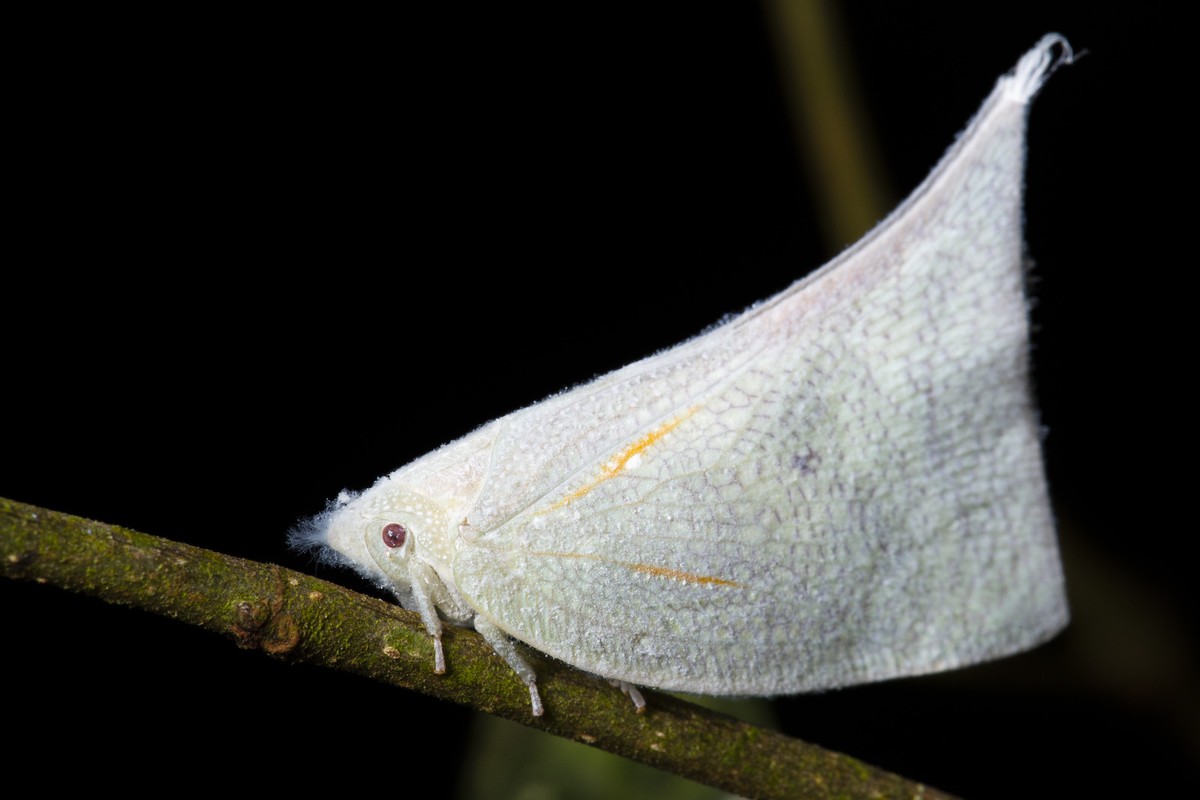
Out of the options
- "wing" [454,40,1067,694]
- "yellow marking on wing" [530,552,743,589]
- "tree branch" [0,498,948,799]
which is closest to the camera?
"tree branch" [0,498,948,799]

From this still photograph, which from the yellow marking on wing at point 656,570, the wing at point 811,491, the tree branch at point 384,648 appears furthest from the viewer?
the yellow marking on wing at point 656,570

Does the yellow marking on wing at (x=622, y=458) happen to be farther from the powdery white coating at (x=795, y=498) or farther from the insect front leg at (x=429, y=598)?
the insect front leg at (x=429, y=598)

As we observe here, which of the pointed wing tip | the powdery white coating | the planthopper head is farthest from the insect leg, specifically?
the pointed wing tip

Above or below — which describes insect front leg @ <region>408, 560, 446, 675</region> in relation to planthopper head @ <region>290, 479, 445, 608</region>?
below

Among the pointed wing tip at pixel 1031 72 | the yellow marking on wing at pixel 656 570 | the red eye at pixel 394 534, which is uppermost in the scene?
the pointed wing tip at pixel 1031 72

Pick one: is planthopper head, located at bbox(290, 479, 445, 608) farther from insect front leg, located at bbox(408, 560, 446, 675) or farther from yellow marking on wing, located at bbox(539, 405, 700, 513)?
yellow marking on wing, located at bbox(539, 405, 700, 513)

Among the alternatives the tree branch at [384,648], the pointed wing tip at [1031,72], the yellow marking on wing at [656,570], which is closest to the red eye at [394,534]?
the tree branch at [384,648]

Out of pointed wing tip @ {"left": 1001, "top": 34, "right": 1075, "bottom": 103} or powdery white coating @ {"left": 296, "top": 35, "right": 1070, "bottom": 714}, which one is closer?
pointed wing tip @ {"left": 1001, "top": 34, "right": 1075, "bottom": 103}
